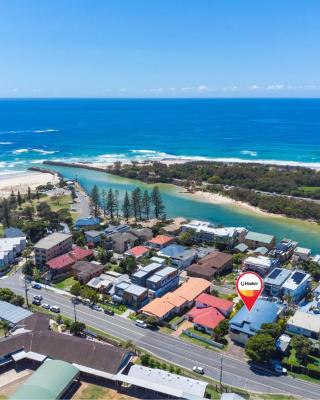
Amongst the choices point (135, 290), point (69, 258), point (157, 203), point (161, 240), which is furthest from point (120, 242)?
point (157, 203)

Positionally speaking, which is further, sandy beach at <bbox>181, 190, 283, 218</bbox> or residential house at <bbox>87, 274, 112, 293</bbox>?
sandy beach at <bbox>181, 190, 283, 218</bbox>

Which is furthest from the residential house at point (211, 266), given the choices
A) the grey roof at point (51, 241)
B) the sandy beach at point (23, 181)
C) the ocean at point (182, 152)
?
the sandy beach at point (23, 181)

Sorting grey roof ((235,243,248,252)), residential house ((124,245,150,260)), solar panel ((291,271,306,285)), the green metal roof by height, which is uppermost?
the green metal roof

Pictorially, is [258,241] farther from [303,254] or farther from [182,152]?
[182,152]

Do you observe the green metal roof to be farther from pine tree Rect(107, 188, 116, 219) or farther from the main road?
pine tree Rect(107, 188, 116, 219)

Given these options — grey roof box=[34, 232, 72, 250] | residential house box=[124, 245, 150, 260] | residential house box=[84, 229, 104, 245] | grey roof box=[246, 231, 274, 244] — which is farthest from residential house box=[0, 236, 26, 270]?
grey roof box=[246, 231, 274, 244]

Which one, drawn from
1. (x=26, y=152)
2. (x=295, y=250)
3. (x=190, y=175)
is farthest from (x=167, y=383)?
(x=26, y=152)

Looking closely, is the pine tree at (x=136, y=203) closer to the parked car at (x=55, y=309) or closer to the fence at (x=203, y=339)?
the parked car at (x=55, y=309)

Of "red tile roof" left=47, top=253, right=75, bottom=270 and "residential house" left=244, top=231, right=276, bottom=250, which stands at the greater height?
"red tile roof" left=47, top=253, right=75, bottom=270
